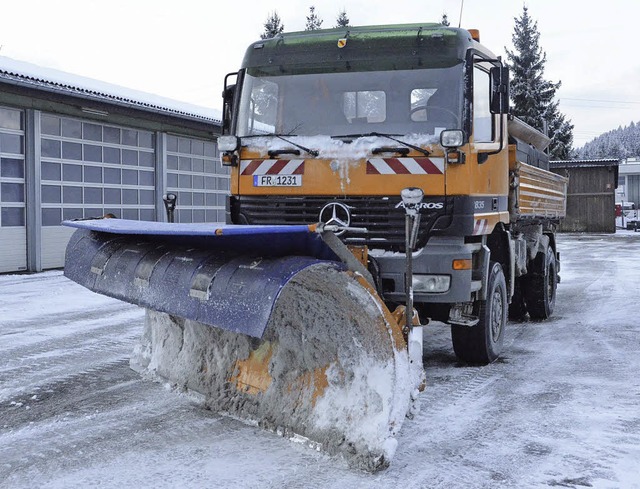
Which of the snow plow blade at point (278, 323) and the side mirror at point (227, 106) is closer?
the snow plow blade at point (278, 323)

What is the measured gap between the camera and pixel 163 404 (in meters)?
4.73

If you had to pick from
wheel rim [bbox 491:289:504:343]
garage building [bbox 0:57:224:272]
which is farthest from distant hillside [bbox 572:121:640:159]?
wheel rim [bbox 491:289:504:343]

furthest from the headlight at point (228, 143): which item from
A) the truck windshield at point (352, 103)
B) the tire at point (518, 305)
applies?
the tire at point (518, 305)

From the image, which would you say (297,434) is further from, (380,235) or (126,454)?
(380,235)

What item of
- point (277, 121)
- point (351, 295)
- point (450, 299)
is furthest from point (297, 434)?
point (277, 121)

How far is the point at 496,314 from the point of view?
238 inches

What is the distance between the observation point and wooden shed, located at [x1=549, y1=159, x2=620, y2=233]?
3216 centimetres

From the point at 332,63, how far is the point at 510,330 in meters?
3.82

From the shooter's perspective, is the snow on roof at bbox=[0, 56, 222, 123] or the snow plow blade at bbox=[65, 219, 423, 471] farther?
the snow on roof at bbox=[0, 56, 222, 123]

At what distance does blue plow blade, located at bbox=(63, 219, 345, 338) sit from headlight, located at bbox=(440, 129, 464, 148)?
1.76 metres

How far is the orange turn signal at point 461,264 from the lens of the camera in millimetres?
5125

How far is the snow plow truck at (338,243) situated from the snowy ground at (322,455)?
0.24 m

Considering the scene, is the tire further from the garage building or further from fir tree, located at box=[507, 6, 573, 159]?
fir tree, located at box=[507, 6, 573, 159]

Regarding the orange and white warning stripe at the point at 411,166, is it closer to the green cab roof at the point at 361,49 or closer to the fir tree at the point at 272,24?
the green cab roof at the point at 361,49
